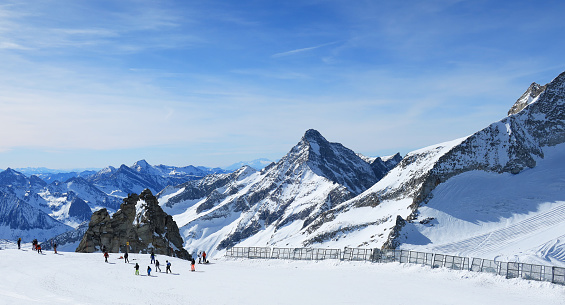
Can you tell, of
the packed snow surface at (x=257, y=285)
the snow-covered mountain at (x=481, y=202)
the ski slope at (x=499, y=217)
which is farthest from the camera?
the snow-covered mountain at (x=481, y=202)

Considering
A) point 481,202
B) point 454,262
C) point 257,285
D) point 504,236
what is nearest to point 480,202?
point 481,202

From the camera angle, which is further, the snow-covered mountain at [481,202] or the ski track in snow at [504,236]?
the snow-covered mountain at [481,202]

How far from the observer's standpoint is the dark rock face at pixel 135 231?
86.8 meters

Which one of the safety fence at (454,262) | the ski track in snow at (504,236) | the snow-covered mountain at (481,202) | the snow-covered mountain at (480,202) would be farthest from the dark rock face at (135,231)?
the ski track in snow at (504,236)

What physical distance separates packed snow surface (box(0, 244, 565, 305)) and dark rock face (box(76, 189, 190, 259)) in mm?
23149

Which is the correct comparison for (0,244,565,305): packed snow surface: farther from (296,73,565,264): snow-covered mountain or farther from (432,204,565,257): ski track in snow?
(432,204,565,257): ski track in snow

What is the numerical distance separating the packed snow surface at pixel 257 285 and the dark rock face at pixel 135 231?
75.9 feet

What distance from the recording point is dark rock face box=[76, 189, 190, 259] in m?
86.8

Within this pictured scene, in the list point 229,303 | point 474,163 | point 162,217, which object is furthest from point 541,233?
point 229,303

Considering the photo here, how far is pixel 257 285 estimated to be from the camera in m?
49.5

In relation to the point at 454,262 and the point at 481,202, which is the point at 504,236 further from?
the point at 454,262

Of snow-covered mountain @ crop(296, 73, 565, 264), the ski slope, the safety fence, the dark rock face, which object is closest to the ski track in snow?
the ski slope

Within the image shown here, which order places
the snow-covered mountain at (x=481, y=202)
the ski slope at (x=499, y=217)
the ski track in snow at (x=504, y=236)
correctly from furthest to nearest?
1. the snow-covered mountain at (x=481, y=202)
2. the ski track in snow at (x=504, y=236)
3. the ski slope at (x=499, y=217)

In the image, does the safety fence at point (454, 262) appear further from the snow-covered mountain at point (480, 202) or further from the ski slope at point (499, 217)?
the snow-covered mountain at point (480, 202)
